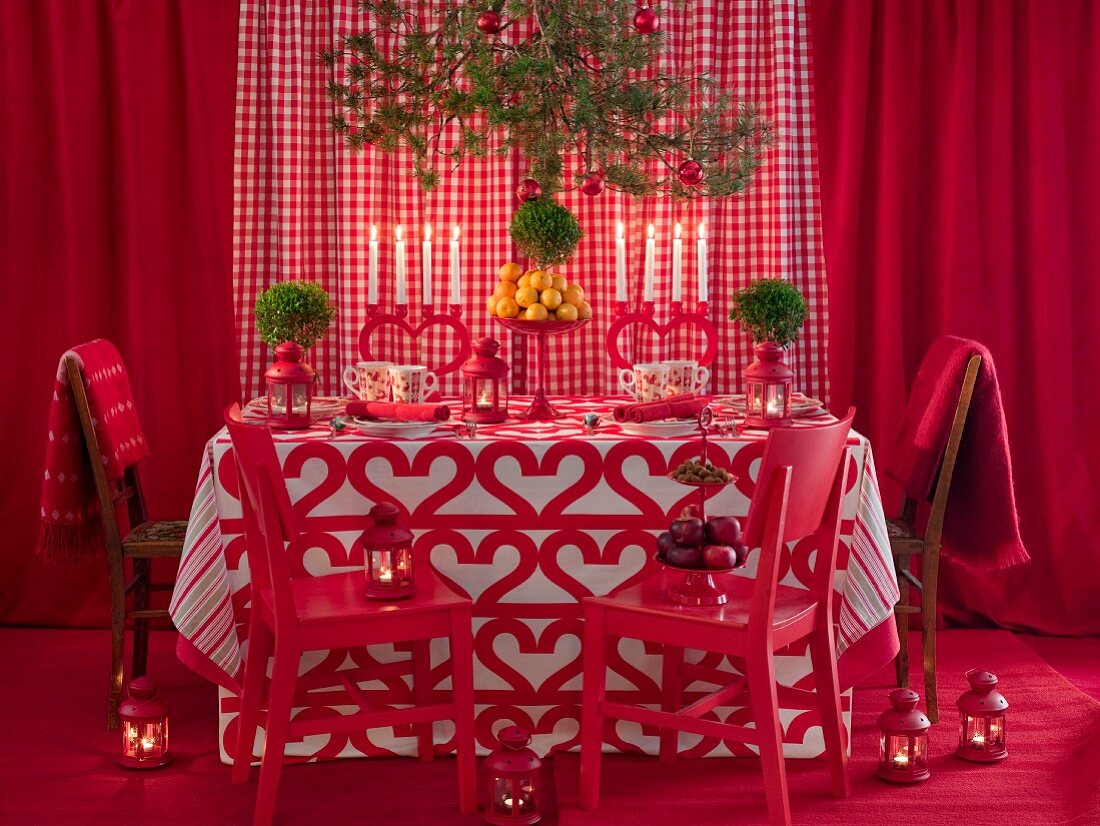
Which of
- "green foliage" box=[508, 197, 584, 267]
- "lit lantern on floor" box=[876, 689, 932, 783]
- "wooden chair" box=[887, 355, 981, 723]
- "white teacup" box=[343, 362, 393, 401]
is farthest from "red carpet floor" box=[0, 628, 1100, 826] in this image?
"green foliage" box=[508, 197, 584, 267]

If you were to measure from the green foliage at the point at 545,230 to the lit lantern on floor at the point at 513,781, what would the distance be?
3.73 feet

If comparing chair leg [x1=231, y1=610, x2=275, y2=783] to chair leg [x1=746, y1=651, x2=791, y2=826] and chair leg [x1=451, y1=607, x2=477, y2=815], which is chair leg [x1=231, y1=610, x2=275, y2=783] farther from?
chair leg [x1=746, y1=651, x2=791, y2=826]

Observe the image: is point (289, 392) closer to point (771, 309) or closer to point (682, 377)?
point (682, 377)

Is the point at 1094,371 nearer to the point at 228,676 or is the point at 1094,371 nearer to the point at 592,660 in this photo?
the point at 592,660

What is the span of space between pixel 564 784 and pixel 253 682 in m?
0.71

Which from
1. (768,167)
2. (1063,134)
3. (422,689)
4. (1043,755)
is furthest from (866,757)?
(1063,134)

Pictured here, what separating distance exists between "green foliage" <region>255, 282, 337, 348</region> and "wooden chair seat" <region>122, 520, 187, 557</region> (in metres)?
0.54

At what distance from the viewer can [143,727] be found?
9.41 ft

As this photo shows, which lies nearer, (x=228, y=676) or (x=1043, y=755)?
(x=228, y=676)

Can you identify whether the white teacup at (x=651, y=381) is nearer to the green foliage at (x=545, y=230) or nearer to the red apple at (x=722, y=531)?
the green foliage at (x=545, y=230)

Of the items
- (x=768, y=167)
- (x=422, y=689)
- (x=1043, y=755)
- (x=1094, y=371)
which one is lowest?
(x=1043, y=755)

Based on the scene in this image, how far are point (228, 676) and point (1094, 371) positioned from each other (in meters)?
2.76

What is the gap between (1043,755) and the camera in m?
2.95

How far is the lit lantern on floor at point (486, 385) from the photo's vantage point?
3.01 m
